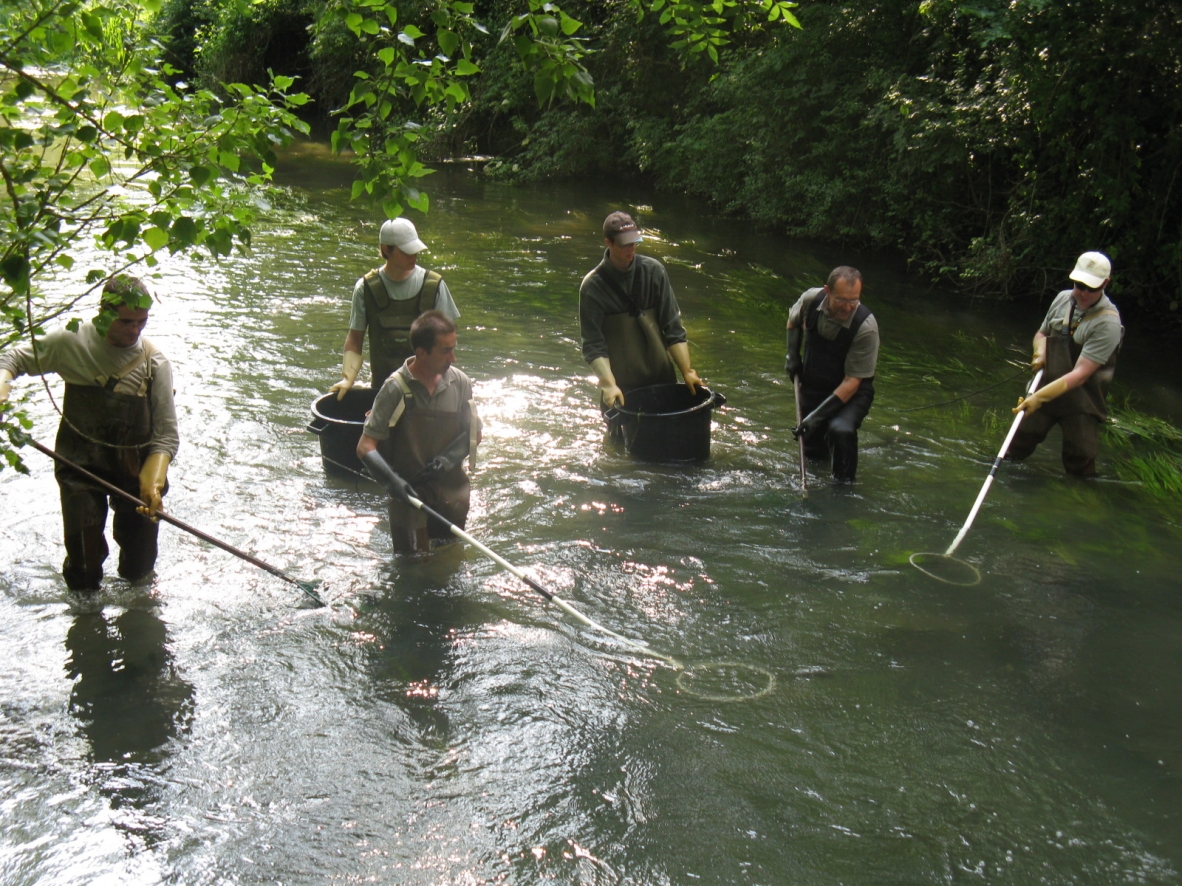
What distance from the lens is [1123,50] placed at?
11156 mm

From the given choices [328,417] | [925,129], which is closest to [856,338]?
[328,417]

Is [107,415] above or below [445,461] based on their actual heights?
above

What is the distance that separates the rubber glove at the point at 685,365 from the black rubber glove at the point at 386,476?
2753 millimetres

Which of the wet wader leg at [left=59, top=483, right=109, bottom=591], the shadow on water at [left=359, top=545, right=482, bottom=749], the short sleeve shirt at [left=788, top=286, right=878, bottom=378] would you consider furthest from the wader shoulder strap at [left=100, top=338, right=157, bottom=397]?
the short sleeve shirt at [left=788, top=286, right=878, bottom=378]

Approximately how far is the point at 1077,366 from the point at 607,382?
3.39m

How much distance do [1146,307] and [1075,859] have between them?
10769 millimetres

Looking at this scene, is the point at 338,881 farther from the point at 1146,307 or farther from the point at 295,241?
the point at 295,241

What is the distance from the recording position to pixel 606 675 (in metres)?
5.32

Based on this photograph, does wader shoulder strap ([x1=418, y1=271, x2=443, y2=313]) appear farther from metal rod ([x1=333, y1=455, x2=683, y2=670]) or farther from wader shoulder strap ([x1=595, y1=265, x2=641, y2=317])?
metal rod ([x1=333, y1=455, x2=683, y2=670])

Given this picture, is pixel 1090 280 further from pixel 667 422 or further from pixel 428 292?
pixel 428 292

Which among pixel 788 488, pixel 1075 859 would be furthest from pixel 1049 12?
pixel 1075 859

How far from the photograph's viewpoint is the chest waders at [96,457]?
5.21 meters

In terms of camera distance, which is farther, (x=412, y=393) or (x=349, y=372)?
(x=349, y=372)

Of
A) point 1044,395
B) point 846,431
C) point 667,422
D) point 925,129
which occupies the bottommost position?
point 667,422
